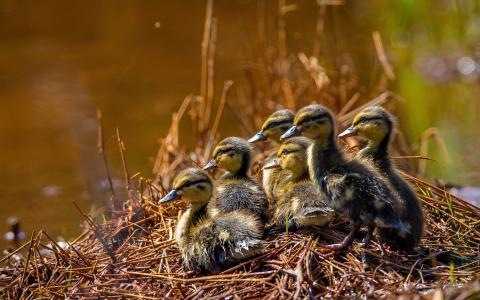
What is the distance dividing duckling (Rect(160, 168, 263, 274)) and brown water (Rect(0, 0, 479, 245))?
2.66 meters

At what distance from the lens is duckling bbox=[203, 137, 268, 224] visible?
20.2 feet

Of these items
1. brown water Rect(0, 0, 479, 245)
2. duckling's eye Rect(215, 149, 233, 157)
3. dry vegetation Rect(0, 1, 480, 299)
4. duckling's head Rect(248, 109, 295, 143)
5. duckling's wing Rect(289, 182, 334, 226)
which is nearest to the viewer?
dry vegetation Rect(0, 1, 480, 299)

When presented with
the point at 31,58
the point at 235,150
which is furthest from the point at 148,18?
the point at 235,150

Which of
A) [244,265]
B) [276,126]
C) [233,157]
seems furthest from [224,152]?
[244,265]

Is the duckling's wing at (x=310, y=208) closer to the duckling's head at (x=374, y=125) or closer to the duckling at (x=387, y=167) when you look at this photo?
the duckling at (x=387, y=167)

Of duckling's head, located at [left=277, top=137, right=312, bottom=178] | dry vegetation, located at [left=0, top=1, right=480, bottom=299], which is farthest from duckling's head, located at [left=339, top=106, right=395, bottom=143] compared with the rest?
dry vegetation, located at [left=0, top=1, right=480, bottom=299]

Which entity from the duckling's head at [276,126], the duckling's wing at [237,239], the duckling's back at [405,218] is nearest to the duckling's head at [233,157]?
the duckling's head at [276,126]

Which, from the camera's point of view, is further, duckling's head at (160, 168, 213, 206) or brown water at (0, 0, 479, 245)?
brown water at (0, 0, 479, 245)

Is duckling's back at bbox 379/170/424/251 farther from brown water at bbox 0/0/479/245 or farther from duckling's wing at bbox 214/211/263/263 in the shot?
brown water at bbox 0/0/479/245

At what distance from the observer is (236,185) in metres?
6.35

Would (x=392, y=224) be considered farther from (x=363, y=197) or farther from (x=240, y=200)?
(x=240, y=200)

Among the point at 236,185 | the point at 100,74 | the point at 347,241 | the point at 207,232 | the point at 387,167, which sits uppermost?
the point at 387,167

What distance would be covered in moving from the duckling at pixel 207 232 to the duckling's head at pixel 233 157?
54 centimetres

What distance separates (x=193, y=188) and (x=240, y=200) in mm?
373
